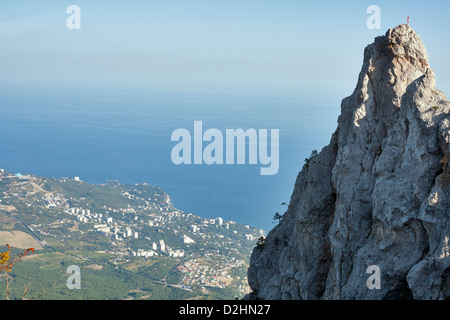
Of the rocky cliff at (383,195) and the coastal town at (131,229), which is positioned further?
the coastal town at (131,229)

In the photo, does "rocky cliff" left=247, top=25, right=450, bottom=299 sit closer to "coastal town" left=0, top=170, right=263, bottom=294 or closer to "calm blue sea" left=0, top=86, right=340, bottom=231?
"coastal town" left=0, top=170, right=263, bottom=294

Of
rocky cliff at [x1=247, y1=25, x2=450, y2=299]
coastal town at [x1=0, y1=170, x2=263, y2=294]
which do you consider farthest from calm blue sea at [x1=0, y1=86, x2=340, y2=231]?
rocky cliff at [x1=247, y1=25, x2=450, y2=299]

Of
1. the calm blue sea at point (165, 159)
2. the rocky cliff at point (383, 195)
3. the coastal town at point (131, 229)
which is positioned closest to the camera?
the rocky cliff at point (383, 195)

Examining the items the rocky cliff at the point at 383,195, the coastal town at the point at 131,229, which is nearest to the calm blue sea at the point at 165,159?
the coastal town at the point at 131,229

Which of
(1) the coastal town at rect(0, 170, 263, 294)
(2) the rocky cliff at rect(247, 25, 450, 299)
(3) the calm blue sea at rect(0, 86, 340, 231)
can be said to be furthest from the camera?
(3) the calm blue sea at rect(0, 86, 340, 231)

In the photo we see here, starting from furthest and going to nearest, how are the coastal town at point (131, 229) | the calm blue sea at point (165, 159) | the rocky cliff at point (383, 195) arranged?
the calm blue sea at point (165, 159) < the coastal town at point (131, 229) < the rocky cliff at point (383, 195)

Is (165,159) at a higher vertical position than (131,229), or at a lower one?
higher

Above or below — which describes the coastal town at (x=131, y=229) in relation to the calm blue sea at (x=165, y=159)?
below

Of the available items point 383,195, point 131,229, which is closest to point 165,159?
point 131,229

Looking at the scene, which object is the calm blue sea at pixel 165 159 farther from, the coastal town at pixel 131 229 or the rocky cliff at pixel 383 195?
the rocky cliff at pixel 383 195

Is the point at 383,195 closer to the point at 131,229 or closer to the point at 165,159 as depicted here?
the point at 131,229
